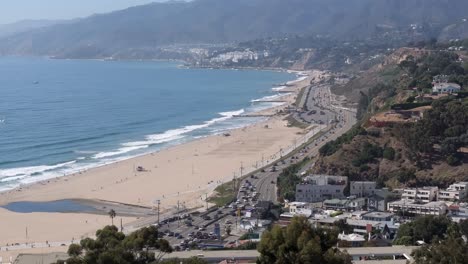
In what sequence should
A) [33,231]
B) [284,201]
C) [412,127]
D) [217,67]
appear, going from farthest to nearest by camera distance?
[217,67], [412,127], [284,201], [33,231]

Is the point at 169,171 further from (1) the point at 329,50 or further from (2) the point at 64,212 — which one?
(1) the point at 329,50

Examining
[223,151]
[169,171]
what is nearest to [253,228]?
[169,171]

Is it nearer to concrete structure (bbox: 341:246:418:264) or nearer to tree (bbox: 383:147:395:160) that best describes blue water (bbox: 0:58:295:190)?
tree (bbox: 383:147:395:160)

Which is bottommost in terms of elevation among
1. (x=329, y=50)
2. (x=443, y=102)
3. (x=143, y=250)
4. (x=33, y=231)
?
(x=33, y=231)

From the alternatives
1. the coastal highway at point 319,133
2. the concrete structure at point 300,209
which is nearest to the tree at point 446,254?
the concrete structure at point 300,209

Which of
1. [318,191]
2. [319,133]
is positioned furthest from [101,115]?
[318,191]

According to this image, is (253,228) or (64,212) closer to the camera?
(253,228)

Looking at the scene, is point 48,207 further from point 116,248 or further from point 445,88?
point 445,88

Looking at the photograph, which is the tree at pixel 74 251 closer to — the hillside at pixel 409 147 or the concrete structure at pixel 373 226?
the concrete structure at pixel 373 226
